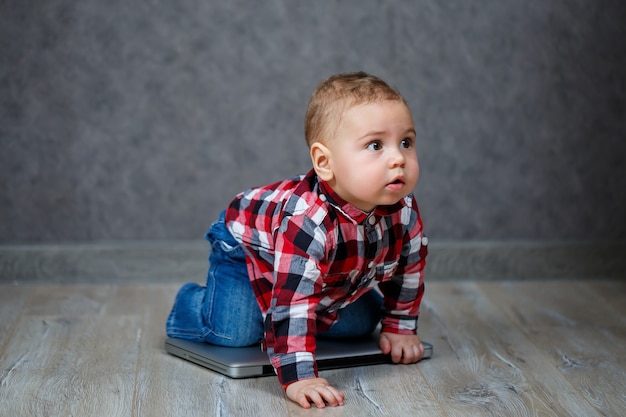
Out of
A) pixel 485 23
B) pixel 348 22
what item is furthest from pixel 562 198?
pixel 348 22

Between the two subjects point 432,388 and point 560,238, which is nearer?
point 432,388

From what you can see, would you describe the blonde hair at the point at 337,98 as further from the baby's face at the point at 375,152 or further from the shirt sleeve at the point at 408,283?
the shirt sleeve at the point at 408,283

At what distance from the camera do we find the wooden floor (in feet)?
4.17

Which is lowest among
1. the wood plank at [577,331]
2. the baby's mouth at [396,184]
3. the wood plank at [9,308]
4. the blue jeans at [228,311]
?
the wood plank at [9,308]

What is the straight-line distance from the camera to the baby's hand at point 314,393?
125 centimetres

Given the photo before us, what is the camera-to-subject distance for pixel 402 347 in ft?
4.81

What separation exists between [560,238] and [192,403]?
115 cm

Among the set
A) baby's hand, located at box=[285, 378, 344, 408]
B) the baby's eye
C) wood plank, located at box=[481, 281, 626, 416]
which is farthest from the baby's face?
wood plank, located at box=[481, 281, 626, 416]

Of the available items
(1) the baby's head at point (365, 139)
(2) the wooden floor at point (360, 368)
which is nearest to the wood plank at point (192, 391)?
(2) the wooden floor at point (360, 368)

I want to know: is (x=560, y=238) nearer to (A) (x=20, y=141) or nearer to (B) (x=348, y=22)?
(B) (x=348, y=22)

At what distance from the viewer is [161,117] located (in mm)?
1935

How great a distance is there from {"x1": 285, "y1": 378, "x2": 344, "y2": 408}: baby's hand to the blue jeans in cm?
21

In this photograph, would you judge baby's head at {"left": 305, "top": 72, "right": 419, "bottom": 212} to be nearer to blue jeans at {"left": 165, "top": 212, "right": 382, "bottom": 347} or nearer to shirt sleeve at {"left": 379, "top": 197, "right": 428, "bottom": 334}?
shirt sleeve at {"left": 379, "top": 197, "right": 428, "bottom": 334}

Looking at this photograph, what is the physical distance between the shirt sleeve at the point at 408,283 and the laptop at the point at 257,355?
48 mm
